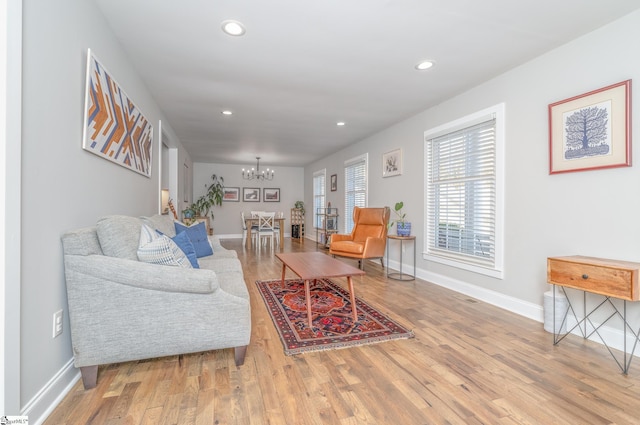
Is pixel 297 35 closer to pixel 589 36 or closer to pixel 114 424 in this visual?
pixel 589 36

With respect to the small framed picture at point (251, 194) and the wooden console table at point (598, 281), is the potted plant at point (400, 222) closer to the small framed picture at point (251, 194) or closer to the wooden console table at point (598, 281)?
the wooden console table at point (598, 281)

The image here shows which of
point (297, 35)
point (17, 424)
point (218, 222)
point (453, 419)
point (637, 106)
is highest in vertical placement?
point (297, 35)

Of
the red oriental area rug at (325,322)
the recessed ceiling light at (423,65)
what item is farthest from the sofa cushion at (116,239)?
the recessed ceiling light at (423,65)

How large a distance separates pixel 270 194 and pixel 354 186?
3984mm

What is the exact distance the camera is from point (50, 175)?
1.48m

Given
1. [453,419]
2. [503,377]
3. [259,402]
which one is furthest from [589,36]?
[259,402]

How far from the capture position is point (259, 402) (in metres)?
1.52

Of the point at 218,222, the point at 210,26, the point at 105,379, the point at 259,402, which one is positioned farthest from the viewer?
the point at 218,222

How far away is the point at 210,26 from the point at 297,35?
0.65 metres

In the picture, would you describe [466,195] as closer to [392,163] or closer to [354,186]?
[392,163]

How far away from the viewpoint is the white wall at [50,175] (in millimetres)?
1307

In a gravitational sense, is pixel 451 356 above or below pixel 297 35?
below

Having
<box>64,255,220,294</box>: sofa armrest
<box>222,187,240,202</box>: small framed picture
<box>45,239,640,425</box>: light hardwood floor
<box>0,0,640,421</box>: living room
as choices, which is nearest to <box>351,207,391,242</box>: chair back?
<box>0,0,640,421</box>: living room

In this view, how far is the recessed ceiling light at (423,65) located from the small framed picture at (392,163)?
188cm
